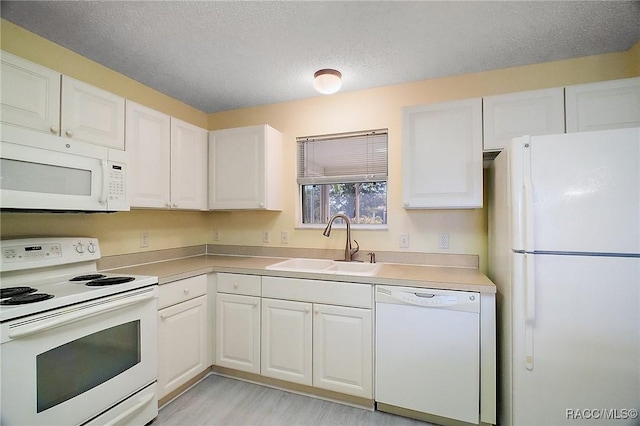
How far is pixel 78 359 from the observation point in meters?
1.43

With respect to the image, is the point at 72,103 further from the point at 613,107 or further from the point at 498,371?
the point at 613,107

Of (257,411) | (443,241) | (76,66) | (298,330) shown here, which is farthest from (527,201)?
(76,66)

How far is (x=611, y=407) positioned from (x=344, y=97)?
103 inches

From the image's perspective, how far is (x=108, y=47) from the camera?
1923 millimetres

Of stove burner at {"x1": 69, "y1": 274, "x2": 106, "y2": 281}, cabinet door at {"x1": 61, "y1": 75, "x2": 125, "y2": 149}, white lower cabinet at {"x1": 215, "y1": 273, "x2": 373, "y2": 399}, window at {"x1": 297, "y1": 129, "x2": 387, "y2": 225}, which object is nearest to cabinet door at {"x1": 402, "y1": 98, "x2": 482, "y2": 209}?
window at {"x1": 297, "y1": 129, "x2": 387, "y2": 225}

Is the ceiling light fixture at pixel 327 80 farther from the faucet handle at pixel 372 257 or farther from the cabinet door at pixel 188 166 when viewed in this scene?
the faucet handle at pixel 372 257

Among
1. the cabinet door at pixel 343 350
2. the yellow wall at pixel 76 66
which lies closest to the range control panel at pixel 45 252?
the yellow wall at pixel 76 66

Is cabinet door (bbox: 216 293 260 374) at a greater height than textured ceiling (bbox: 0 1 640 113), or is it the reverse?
textured ceiling (bbox: 0 1 640 113)

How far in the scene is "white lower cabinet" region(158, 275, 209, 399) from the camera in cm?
192

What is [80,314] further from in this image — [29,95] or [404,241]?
[404,241]

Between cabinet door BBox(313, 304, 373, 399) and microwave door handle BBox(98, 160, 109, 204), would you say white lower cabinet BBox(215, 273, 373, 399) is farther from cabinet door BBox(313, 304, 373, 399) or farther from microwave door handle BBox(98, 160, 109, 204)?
microwave door handle BBox(98, 160, 109, 204)
